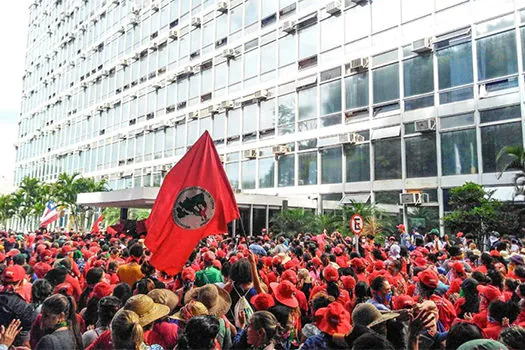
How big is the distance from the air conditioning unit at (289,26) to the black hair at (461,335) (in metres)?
22.6

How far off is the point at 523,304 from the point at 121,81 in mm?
40157

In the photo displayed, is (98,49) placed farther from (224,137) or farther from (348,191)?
(348,191)

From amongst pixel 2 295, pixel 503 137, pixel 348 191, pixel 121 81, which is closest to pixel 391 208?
pixel 348 191

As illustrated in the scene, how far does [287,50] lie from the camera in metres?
24.8

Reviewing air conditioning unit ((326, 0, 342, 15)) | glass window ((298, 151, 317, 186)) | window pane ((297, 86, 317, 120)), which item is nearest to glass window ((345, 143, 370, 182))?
glass window ((298, 151, 317, 186))

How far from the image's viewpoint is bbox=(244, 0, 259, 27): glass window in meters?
26.9

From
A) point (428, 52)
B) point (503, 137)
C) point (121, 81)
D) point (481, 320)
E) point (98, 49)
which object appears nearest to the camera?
point (481, 320)

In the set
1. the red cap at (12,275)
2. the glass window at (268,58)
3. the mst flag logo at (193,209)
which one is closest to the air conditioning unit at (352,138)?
the glass window at (268,58)

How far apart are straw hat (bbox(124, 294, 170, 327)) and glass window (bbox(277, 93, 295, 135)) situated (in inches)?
815

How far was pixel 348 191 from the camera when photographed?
20.9 m

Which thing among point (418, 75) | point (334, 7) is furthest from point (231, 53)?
point (418, 75)

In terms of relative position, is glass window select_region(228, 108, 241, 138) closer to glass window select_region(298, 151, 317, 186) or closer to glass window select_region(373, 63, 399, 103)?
glass window select_region(298, 151, 317, 186)

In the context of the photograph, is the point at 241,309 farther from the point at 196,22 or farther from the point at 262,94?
the point at 196,22

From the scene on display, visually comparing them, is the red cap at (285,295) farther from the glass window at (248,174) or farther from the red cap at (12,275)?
the glass window at (248,174)
